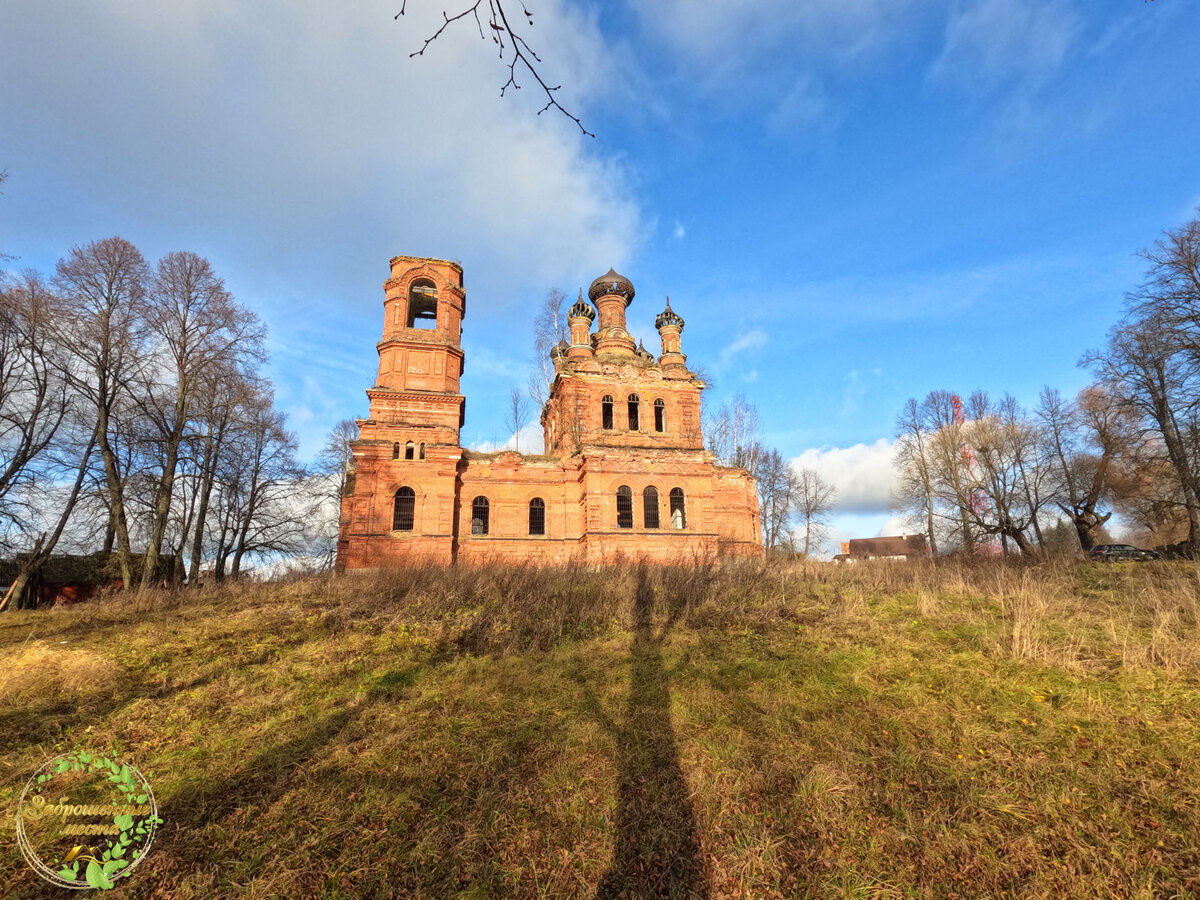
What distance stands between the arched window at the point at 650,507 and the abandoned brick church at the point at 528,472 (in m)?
0.07

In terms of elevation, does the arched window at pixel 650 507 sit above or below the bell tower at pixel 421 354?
below

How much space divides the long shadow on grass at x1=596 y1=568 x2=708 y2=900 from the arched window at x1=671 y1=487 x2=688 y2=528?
60.4 feet

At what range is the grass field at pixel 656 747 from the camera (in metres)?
3.89

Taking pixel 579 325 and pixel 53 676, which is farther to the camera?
pixel 579 325

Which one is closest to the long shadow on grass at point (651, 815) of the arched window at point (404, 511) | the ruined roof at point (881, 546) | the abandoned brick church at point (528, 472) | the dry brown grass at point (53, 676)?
the dry brown grass at point (53, 676)

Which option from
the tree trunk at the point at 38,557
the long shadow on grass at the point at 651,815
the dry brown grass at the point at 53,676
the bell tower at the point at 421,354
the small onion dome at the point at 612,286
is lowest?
the long shadow on grass at the point at 651,815

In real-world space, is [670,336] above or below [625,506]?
above

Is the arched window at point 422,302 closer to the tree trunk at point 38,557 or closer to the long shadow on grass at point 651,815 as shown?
the tree trunk at point 38,557

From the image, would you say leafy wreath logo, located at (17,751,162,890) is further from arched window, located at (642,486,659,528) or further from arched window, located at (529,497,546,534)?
arched window, located at (642,486,659,528)

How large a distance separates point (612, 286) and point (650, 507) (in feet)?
41.1

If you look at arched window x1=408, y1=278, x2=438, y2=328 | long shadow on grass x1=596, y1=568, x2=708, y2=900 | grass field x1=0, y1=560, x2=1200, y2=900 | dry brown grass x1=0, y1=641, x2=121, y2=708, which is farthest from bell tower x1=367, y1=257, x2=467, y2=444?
long shadow on grass x1=596, y1=568, x2=708, y2=900

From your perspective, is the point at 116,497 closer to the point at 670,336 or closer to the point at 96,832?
the point at 96,832

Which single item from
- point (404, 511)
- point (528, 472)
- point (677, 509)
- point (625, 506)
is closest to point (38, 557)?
point (404, 511)

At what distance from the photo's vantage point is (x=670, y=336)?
29.2 metres
